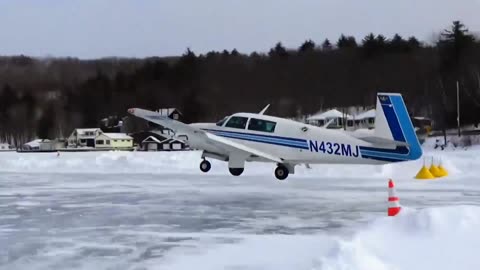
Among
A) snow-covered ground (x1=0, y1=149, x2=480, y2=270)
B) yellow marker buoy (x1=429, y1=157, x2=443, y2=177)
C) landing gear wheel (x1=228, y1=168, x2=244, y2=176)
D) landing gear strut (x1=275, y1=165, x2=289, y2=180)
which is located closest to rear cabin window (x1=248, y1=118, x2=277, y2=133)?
landing gear strut (x1=275, y1=165, x2=289, y2=180)

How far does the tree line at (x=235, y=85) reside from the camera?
110 m

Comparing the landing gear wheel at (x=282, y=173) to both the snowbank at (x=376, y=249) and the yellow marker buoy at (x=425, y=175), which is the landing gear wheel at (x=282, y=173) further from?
the snowbank at (x=376, y=249)

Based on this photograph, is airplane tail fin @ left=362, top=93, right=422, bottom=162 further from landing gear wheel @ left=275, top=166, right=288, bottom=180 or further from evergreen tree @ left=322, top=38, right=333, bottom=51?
evergreen tree @ left=322, top=38, right=333, bottom=51

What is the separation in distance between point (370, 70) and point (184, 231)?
10799 centimetres

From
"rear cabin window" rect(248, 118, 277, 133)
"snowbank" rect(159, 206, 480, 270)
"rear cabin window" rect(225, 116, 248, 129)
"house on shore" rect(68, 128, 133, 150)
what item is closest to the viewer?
"snowbank" rect(159, 206, 480, 270)

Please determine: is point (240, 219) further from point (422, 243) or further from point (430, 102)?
point (430, 102)

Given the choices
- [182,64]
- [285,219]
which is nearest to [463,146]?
[285,219]

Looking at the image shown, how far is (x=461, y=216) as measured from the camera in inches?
320

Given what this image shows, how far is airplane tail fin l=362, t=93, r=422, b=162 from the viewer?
58.6 ft

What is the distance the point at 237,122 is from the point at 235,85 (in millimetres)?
104477

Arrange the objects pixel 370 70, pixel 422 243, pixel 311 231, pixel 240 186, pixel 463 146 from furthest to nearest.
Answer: pixel 370 70
pixel 463 146
pixel 240 186
pixel 311 231
pixel 422 243

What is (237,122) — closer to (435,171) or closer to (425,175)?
(425,175)

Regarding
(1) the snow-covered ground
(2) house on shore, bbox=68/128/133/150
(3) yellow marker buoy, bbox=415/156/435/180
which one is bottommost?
(3) yellow marker buoy, bbox=415/156/435/180

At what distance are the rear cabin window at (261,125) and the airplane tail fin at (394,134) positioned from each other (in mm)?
2914
